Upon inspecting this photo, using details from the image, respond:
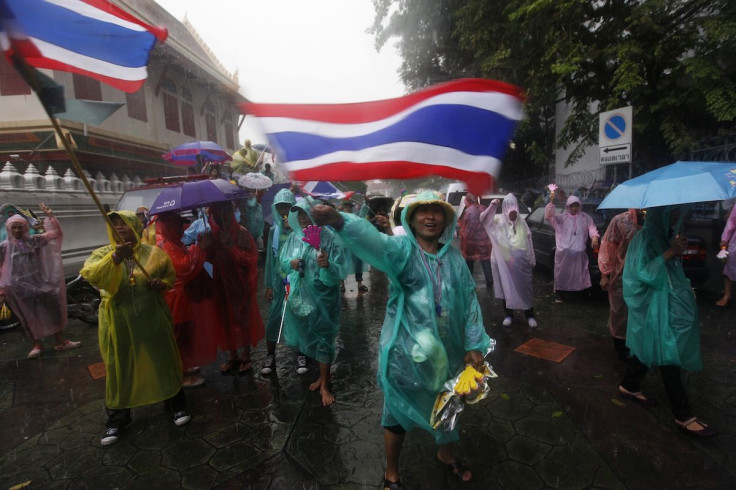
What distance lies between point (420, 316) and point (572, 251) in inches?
185

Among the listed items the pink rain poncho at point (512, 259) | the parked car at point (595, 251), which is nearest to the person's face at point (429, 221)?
the pink rain poncho at point (512, 259)

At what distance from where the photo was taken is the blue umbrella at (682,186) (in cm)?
246

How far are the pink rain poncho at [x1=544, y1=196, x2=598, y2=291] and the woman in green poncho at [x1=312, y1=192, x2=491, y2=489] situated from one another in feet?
14.2

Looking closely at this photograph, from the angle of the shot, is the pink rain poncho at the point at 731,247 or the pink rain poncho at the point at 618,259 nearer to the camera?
the pink rain poncho at the point at 618,259

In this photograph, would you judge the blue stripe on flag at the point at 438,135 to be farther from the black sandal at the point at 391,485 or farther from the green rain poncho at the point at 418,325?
the black sandal at the point at 391,485

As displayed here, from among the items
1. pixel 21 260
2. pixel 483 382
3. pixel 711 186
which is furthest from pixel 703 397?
pixel 21 260

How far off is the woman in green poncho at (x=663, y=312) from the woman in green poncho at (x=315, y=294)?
245 cm

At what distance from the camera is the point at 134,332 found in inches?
119

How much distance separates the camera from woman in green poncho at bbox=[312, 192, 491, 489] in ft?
7.07

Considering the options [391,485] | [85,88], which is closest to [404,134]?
[391,485]

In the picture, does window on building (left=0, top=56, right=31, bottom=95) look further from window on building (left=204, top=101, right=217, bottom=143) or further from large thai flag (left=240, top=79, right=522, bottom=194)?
large thai flag (left=240, top=79, right=522, bottom=194)

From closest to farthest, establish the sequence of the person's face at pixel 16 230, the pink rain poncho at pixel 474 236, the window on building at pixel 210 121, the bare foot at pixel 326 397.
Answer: the bare foot at pixel 326 397, the person's face at pixel 16 230, the pink rain poncho at pixel 474 236, the window on building at pixel 210 121

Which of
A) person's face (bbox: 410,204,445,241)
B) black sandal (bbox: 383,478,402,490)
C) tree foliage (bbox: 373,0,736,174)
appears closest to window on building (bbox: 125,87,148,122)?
tree foliage (bbox: 373,0,736,174)

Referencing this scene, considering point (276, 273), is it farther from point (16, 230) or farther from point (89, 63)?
point (16, 230)
